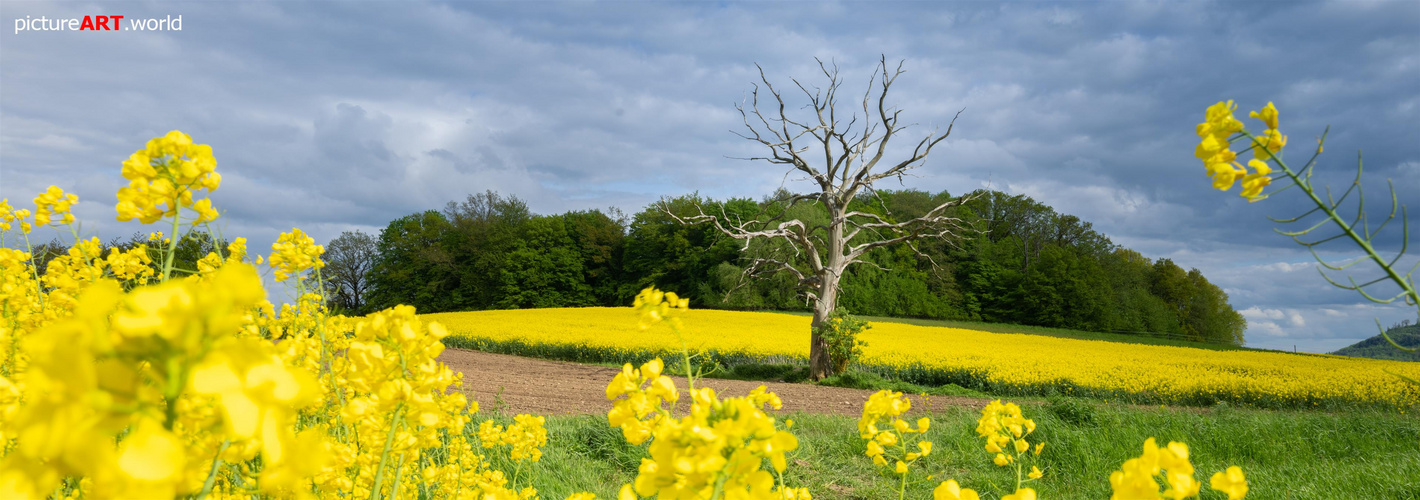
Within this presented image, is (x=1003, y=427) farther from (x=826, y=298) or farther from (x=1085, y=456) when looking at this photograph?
(x=826, y=298)

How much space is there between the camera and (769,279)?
30.3m

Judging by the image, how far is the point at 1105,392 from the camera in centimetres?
1191

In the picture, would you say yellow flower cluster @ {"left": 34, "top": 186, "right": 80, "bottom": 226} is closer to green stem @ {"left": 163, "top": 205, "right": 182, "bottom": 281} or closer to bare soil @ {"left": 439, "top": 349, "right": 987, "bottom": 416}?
green stem @ {"left": 163, "top": 205, "right": 182, "bottom": 281}

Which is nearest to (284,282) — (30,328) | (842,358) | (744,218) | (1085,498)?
(30,328)

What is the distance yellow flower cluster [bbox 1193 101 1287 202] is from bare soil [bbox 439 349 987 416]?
21.4 ft

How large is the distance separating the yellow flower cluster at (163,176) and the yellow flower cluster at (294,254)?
53.6 inches

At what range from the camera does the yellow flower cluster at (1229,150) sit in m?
1.48

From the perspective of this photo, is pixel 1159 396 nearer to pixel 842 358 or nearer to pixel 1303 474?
pixel 842 358

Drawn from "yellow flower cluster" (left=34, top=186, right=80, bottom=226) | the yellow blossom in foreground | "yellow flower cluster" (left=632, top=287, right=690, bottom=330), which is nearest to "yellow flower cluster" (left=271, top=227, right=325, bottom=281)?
"yellow flower cluster" (left=34, top=186, right=80, bottom=226)

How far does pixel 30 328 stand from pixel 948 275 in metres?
33.8

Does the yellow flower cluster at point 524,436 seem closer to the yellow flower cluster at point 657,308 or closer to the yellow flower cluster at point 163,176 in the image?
the yellow flower cluster at point 657,308

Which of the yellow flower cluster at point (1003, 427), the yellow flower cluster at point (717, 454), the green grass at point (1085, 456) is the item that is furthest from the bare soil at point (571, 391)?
the yellow flower cluster at point (717, 454)

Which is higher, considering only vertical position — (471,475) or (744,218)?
(744,218)

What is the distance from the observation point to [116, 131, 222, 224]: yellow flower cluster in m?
1.17
